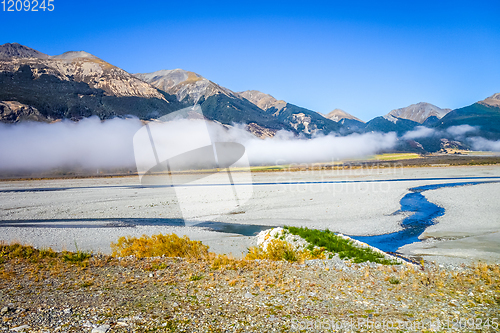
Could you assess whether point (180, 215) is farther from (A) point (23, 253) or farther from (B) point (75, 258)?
(B) point (75, 258)

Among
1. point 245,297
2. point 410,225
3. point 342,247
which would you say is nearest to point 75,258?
point 245,297

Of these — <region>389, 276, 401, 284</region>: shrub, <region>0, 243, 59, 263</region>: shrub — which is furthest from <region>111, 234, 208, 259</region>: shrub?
<region>389, 276, 401, 284</region>: shrub

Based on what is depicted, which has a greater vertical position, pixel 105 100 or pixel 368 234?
pixel 105 100

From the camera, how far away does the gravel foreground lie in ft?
18.2

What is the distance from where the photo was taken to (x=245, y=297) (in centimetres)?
709

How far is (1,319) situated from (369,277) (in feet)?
29.5

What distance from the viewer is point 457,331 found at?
5137mm

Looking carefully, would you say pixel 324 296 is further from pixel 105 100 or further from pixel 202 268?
pixel 105 100

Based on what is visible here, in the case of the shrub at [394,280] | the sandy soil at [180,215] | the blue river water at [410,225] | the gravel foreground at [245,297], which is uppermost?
the gravel foreground at [245,297]

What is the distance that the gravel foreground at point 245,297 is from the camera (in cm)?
556

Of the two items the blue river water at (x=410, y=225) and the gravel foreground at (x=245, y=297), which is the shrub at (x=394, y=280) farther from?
the blue river water at (x=410, y=225)

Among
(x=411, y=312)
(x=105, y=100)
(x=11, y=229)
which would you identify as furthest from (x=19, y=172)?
(x=411, y=312)

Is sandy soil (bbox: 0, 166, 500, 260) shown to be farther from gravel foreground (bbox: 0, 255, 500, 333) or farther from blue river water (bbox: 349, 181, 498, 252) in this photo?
gravel foreground (bbox: 0, 255, 500, 333)

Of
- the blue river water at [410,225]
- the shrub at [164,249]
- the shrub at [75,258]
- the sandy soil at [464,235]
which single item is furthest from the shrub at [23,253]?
the sandy soil at [464,235]
